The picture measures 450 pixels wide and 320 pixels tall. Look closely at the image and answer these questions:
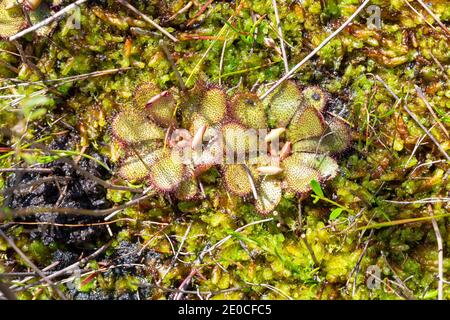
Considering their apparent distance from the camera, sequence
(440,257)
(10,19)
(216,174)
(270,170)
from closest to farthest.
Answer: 1. (440,257)
2. (270,170)
3. (216,174)
4. (10,19)

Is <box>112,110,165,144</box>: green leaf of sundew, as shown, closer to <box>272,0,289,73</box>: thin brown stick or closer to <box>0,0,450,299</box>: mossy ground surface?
<box>0,0,450,299</box>: mossy ground surface

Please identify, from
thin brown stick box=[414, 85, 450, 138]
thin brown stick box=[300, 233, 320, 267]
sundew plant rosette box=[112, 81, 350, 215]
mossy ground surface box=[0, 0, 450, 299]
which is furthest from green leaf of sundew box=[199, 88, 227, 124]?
thin brown stick box=[414, 85, 450, 138]

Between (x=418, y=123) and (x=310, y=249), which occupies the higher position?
(x=418, y=123)

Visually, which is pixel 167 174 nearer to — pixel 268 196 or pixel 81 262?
pixel 268 196

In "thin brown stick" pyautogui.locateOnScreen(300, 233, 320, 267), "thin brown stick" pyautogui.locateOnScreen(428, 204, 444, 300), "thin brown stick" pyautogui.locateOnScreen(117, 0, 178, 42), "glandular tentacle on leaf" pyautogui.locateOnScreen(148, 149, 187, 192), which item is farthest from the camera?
"thin brown stick" pyautogui.locateOnScreen(117, 0, 178, 42)

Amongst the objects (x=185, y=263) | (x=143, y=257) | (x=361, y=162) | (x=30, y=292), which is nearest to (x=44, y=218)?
(x=30, y=292)

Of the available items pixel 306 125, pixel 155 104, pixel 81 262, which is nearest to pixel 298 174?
pixel 306 125
